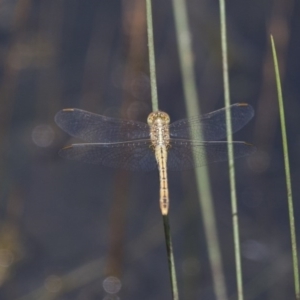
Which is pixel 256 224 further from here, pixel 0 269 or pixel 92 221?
pixel 0 269

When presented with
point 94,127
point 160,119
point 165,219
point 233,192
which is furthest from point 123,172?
point 165,219

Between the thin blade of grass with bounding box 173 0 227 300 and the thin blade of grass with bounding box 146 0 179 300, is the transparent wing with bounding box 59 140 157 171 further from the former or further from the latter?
the thin blade of grass with bounding box 146 0 179 300

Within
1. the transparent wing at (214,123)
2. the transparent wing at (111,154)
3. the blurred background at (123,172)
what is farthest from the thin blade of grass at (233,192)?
the blurred background at (123,172)

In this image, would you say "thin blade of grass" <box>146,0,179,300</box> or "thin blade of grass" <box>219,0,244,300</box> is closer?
"thin blade of grass" <box>146,0,179,300</box>

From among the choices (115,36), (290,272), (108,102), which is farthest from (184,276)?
(115,36)

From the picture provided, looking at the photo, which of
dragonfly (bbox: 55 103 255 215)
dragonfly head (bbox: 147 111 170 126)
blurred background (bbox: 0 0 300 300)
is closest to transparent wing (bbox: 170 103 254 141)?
dragonfly (bbox: 55 103 255 215)

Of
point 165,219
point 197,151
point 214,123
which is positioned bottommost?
point 165,219

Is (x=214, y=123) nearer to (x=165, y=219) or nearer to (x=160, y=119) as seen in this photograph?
(x=160, y=119)
